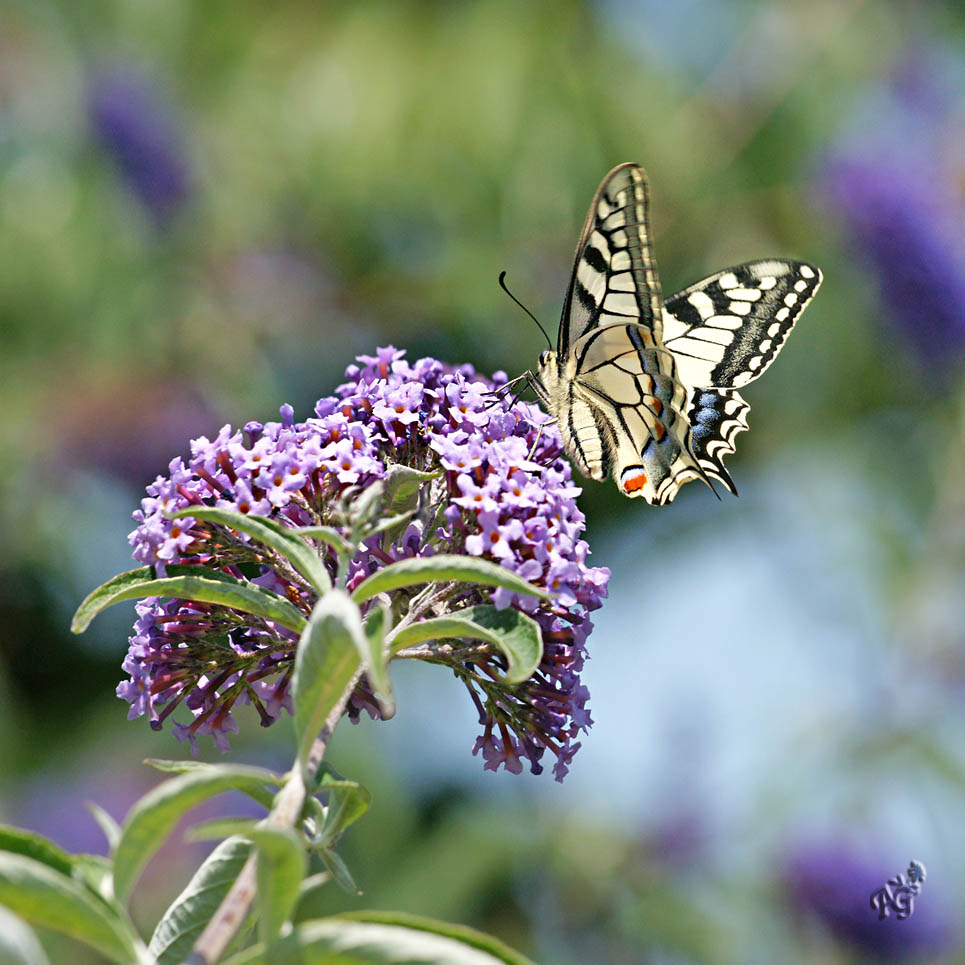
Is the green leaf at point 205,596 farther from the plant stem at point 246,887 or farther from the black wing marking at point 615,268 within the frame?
the black wing marking at point 615,268

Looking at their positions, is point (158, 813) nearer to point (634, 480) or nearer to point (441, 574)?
point (441, 574)

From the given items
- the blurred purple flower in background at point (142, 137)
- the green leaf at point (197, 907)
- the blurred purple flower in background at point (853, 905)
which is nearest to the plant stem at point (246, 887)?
the green leaf at point (197, 907)

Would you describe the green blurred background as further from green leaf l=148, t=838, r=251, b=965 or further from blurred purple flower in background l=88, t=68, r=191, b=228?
green leaf l=148, t=838, r=251, b=965

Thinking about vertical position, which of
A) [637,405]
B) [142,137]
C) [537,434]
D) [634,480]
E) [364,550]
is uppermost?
[142,137]

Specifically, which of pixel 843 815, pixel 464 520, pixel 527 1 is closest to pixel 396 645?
pixel 464 520

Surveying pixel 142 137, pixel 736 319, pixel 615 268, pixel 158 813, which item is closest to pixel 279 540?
pixel 158 813

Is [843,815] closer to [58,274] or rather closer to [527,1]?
[527,1]
